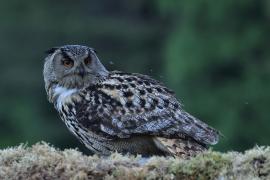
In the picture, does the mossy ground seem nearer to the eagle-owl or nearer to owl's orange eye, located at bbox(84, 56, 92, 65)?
the eagle-owl

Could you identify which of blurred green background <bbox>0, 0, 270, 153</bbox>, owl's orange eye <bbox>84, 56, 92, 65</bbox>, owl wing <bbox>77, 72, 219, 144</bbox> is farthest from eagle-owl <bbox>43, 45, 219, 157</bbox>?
blurred green background <bbox>0, 0, 270, 153</bbox>

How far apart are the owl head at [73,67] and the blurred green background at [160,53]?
14419mm

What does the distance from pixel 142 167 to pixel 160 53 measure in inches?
1136

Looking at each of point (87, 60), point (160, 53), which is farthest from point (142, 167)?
point (160, 53)

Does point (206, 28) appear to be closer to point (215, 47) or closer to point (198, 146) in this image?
point (215, 47)

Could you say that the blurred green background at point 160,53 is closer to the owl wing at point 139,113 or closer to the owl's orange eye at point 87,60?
the owl's orange eye at point 87,60

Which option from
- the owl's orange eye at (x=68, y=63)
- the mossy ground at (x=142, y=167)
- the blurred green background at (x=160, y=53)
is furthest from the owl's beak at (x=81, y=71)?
the blurred green background at (x=160, y=53)

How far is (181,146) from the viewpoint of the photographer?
33.6 ft

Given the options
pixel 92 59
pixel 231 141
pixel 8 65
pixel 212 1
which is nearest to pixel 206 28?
pixel 212 1

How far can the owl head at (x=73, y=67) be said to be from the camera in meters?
11.3

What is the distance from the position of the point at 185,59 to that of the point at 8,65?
264 inches

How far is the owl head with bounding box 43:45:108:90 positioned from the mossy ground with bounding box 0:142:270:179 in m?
3.17

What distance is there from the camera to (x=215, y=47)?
31406 mm

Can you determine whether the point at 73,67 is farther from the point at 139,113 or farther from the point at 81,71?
the point at 139,113
